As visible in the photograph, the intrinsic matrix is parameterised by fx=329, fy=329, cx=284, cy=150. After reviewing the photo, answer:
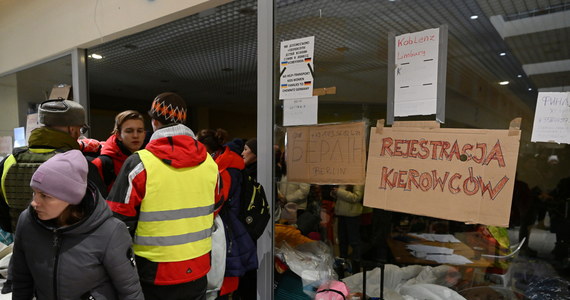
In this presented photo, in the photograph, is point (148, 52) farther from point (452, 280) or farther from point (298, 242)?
point (452, 280)

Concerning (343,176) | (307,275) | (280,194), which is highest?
(343,176)

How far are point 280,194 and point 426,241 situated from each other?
2.62 ft

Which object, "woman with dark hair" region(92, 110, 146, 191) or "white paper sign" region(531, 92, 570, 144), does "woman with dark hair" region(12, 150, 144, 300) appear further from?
"white paper sign" region(531, 92, 570, 144)

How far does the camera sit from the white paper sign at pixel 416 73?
4.52 ft

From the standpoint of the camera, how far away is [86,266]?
1057 mm

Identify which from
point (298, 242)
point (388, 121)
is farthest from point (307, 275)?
point (388, 121)

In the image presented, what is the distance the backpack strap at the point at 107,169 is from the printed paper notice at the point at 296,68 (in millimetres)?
1009

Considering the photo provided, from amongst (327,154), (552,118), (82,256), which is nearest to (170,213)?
(82,256)

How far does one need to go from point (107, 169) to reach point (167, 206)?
28.6 inches

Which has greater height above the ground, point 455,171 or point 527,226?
point 455,171

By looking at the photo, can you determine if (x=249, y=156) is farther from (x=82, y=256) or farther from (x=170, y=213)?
(x=82, y=256)

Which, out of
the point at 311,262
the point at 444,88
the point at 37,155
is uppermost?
the point at 444,88

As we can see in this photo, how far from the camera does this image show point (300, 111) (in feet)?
5.85

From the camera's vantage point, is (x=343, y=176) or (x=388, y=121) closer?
(x=388, y=121)
